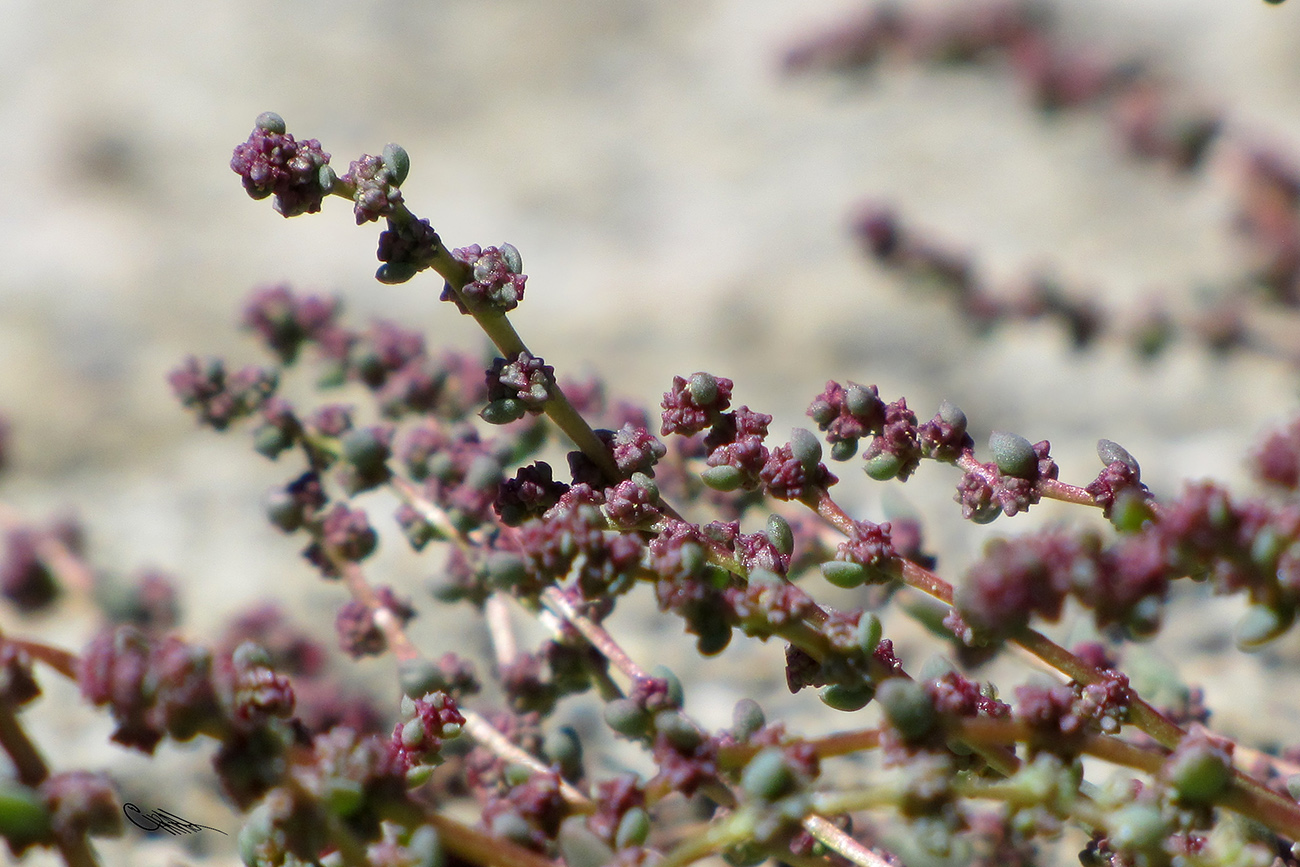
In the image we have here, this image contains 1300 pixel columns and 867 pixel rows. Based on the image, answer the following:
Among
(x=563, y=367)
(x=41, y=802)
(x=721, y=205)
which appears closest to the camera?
(x=41, y=802)

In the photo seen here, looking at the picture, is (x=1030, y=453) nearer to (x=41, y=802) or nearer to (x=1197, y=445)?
(x=41, y=802)

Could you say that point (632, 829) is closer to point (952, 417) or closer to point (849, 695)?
point (849, 695)

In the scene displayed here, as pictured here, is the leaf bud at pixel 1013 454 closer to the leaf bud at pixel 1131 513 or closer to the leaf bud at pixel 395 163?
the leaf bud at pixel 1131 513

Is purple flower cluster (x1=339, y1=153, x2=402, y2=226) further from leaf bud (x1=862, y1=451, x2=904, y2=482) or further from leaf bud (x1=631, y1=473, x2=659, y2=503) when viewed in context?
leaf bud (x1=862, y1=451, x2=904, y2=482)

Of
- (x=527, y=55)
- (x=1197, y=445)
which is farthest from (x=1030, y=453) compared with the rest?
(x=527, y=55)

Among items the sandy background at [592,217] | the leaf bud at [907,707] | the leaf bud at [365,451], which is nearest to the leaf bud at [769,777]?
the leaf bud at [907,707]
